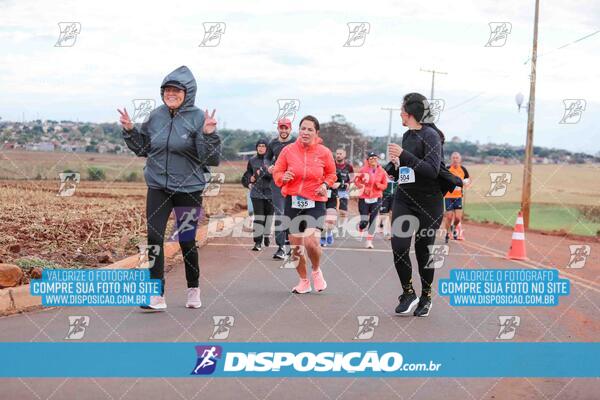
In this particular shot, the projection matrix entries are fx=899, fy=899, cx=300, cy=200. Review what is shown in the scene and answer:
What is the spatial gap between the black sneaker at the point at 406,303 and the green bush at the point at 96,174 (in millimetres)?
28911

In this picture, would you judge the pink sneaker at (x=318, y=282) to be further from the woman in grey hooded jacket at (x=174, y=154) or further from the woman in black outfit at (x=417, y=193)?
the woman in grey hooded jacket at (x=174, y=154)

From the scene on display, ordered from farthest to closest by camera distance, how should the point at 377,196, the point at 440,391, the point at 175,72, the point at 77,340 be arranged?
the point at 377,196 → the point at 175,72 → the point at 77,340 → the point at 440,391

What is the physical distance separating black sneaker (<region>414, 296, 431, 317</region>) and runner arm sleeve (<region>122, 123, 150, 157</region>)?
3.10 m

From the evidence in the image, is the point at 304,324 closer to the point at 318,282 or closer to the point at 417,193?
the point at 417,193

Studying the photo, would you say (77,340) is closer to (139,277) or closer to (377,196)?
(139,277)

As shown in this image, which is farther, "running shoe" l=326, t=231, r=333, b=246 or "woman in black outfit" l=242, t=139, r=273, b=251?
"running shoe" l=326, t=231, r=333, b=246

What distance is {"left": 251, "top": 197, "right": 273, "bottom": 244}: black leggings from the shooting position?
15336 millimetres

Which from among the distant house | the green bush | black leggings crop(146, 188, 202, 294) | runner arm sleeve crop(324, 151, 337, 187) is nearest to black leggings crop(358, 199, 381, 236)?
runner arm sleeve crop(324, 151, 337, 187)

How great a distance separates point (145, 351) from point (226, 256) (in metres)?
7.92

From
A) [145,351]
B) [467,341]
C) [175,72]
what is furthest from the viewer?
[175,72]

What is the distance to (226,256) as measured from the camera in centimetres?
1449

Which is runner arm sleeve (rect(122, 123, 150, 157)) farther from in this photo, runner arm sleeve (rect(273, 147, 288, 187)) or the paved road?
runner arm sleeve (rect(273, 147, 288, 187))

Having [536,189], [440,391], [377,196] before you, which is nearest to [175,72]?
[440,391]

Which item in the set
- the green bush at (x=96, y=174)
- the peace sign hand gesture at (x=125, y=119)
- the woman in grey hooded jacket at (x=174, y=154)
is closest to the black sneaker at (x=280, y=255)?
the woman in grey hooded jacket at (x=174, y=154)
